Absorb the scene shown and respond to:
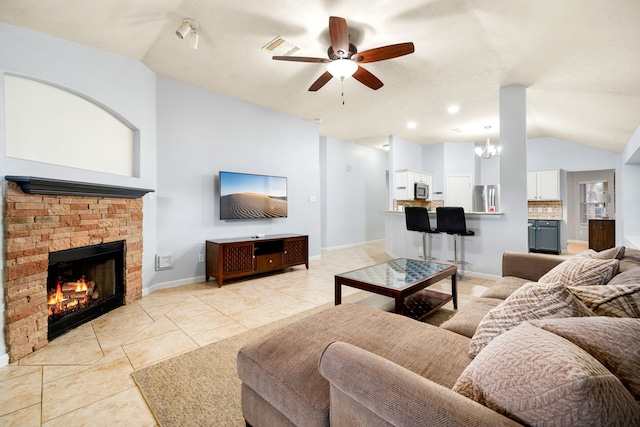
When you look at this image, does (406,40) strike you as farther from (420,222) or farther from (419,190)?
(419,190)

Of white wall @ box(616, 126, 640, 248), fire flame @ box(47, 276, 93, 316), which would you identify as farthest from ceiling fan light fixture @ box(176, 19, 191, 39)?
white wall @ box(616, 126, 640, 248)

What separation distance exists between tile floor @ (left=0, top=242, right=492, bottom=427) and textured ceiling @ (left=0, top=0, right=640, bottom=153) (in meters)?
2.67

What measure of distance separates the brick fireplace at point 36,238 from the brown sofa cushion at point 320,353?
1.99 m

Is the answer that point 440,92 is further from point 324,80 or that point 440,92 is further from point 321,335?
point 321,335

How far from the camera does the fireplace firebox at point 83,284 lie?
2.40m

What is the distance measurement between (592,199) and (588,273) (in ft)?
29.1

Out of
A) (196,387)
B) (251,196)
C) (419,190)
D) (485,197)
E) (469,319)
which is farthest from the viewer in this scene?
(485,197)

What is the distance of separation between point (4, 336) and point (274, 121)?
4.17 meters

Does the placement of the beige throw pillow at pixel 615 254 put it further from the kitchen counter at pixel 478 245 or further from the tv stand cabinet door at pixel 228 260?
the tv stand cabinet door at pixel 228 260

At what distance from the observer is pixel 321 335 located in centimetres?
140

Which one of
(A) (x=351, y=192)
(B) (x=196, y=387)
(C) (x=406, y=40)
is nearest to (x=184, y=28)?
(C) (x=406, y=40)

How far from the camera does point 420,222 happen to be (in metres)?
4.54

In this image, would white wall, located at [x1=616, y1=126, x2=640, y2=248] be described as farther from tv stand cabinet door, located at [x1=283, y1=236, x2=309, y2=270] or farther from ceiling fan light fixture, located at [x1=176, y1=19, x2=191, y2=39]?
ceiling fan light fixture, located at [x1=176, y1=19, x2=191, y2=39]

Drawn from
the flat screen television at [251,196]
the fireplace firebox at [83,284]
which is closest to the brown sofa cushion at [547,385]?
the fireplace firebox at [83,284]
